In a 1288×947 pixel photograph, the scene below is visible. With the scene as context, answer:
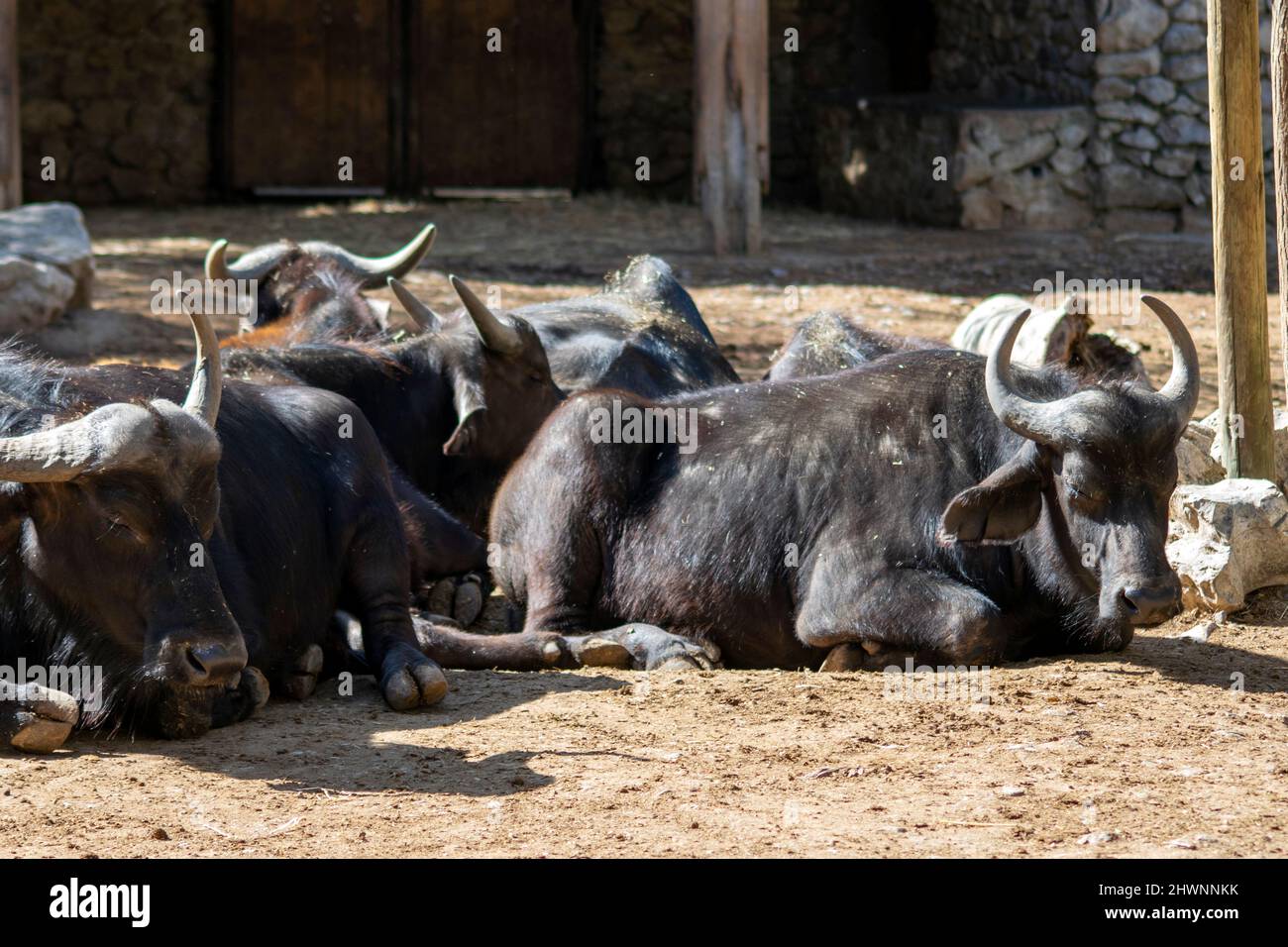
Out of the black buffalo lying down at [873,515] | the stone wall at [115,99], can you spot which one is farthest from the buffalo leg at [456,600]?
the stone wall at [115,99]

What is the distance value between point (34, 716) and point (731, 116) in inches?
444

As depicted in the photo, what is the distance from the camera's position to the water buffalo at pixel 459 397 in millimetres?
8047

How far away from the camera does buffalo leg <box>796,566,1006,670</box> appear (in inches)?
238

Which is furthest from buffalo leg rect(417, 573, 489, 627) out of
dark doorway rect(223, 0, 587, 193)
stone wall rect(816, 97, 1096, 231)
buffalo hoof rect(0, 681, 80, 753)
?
dark doorway rect(223, 0, 587, 193)

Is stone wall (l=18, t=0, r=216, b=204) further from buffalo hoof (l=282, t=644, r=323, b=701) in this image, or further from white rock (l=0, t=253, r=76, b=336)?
buffalo hoof (l=282, t=644, r=323, b=701)

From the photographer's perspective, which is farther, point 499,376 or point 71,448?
point 499,376

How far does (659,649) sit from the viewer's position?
21.0ft

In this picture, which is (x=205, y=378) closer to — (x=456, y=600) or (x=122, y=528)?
(x=122, y=528)

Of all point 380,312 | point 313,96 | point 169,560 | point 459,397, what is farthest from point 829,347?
point 313,96

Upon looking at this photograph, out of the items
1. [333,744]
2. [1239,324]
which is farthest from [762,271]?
[333,744]

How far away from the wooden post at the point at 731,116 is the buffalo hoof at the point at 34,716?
36.8ft

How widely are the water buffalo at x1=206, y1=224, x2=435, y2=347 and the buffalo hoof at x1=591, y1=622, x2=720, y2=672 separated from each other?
3105mm

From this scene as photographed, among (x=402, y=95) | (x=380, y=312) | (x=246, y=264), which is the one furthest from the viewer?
(x=402, y=95)

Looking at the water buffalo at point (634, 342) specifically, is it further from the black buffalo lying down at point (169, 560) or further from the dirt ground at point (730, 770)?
the dirt ground at point (730, 770)
